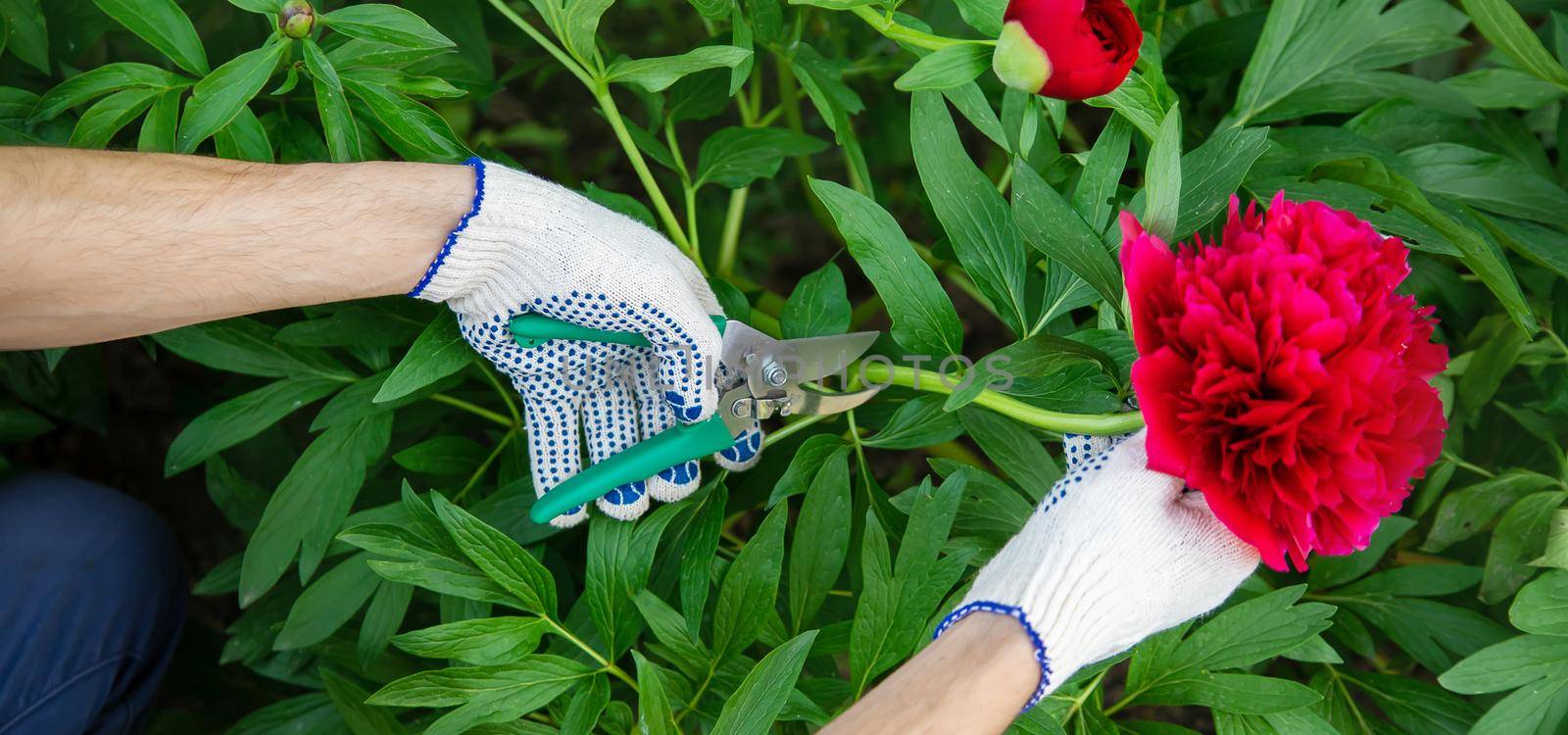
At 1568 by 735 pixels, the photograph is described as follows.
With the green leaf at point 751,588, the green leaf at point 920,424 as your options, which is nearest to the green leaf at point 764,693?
the green leaf at point 751,588

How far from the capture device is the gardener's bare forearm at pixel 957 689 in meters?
0.65

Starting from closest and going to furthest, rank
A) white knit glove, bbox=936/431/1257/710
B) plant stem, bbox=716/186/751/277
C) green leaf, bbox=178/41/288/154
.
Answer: white knit glove, bbox=936/431/1257/710 → green leaf, bbox=178/41/288/154 → plant stem, bbox=716/186/751/277

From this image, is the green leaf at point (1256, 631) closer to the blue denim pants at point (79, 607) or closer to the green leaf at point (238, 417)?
the green leaf at point (238, 417)

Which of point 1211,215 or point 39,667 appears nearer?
point 1211,215

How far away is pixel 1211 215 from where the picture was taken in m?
0.76

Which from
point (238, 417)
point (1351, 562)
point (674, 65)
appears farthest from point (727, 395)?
point (1351, 562)

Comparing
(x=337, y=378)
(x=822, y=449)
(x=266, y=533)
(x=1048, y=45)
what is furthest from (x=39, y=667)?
(x=1048, y=45)

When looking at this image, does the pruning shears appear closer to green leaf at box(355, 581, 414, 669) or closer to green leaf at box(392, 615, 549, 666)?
green leaf at box(392, 615, 549, 666)

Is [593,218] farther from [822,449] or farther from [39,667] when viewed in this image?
[39,667]

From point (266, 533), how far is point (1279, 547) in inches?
31.0

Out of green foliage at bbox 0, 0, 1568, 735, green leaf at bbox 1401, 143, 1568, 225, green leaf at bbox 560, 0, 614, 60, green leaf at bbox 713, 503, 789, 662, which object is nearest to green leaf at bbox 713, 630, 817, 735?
green foliage at bbox 0, 0, 1568, 735

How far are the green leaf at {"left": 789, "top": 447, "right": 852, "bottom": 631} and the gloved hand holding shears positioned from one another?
0.20ft

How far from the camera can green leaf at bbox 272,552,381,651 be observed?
953mm

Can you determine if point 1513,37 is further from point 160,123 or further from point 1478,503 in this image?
point 160,123
